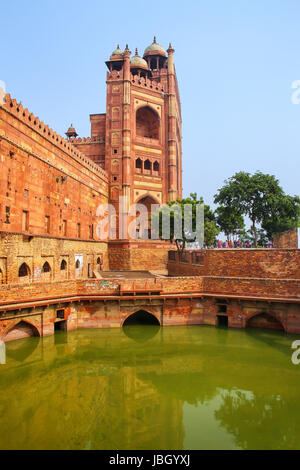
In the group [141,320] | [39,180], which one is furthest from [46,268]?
[141,320]

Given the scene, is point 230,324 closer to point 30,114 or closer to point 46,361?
point 46,361

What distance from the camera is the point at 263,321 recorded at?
1598 centimetres

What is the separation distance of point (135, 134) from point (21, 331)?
2207cm

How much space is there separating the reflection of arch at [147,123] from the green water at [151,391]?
2408 cm

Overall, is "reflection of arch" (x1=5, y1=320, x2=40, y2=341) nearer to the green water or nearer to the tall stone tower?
the green water

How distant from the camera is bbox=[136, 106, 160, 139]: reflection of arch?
1298 inches

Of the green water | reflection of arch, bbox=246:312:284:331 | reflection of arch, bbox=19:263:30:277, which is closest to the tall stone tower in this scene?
reflection of arch, bbox=19:263:30:277

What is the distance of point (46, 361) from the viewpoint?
1204 cm

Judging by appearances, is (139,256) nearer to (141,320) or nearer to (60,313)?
(141,320)

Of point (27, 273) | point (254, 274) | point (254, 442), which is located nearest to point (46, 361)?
point (27, 273)

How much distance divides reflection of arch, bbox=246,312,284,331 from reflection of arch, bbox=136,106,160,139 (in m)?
22.7

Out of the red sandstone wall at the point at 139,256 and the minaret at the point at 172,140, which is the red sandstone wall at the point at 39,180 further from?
the minaret at the point at 172,140

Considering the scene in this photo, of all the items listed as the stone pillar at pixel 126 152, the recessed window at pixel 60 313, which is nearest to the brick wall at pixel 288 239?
the stone pillar at pixel 126 152
